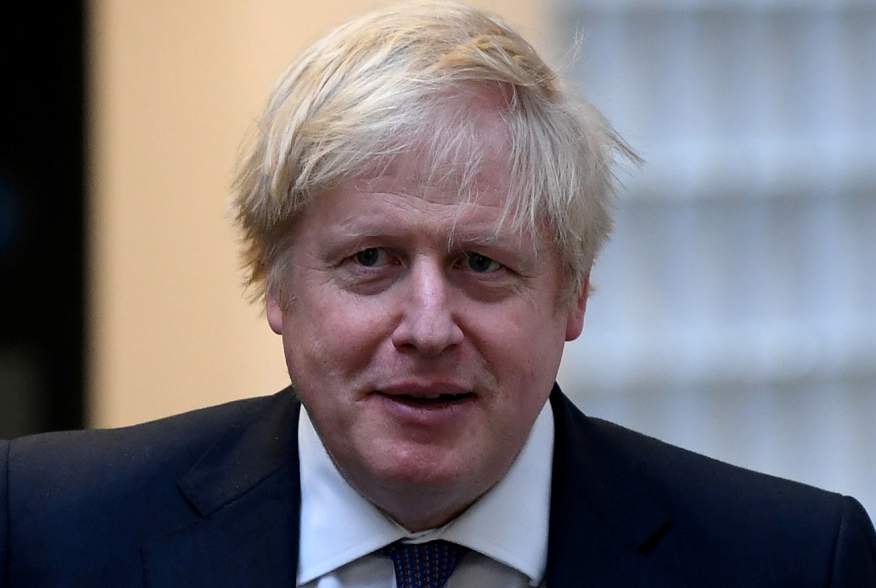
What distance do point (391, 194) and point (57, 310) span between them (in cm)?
264

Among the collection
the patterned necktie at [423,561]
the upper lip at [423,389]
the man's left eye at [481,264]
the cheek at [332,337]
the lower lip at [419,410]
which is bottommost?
the patterned necktie at [423,561]

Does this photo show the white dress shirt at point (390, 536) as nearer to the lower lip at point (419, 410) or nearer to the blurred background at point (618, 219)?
the lower lip at point (419, 410)

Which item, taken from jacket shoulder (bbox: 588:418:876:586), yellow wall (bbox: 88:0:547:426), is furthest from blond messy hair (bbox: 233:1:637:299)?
yellow wall (bbox: 88:0:547:426)

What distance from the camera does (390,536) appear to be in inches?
107

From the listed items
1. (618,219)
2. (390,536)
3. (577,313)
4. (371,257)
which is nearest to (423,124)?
(371,257)

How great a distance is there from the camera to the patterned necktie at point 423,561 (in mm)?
2711

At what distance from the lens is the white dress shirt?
8.98ft

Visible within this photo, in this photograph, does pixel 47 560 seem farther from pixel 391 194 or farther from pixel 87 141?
pixel 87 141

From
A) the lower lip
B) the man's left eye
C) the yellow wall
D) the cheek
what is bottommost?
the lower lip

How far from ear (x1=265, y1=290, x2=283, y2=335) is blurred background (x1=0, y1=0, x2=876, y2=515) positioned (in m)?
1.95

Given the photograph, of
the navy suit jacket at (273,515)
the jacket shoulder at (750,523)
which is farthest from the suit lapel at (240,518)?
the jacket shoulder at (750,523)

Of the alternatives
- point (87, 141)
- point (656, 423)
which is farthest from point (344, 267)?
point (656, 423)

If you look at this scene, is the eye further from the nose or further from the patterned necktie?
the patterned necktie

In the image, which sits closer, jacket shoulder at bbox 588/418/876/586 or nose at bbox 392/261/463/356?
nose at bbox 392/261/463/356
